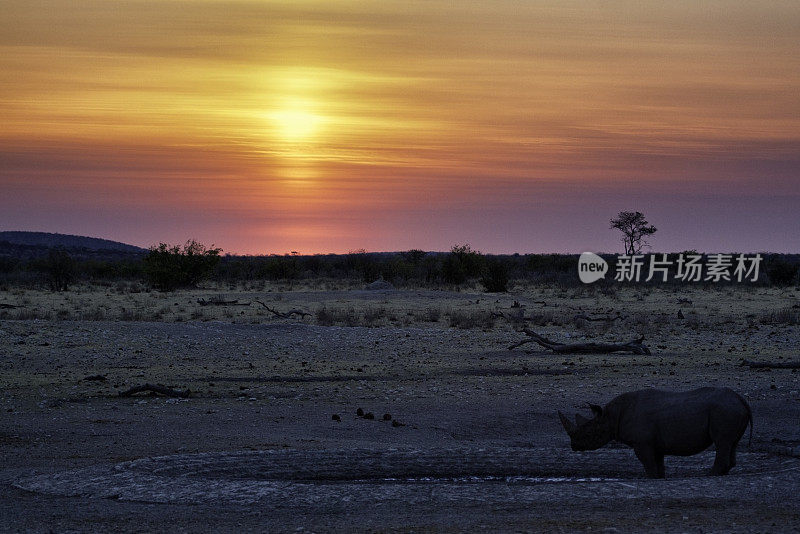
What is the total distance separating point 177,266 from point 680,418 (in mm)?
51784

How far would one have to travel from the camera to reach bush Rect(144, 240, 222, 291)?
2291 inches

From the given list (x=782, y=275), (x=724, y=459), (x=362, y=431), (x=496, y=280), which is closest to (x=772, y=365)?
(x=362, y=431)

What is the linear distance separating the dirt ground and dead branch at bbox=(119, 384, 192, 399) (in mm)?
253

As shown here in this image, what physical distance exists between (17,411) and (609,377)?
37.5 feet

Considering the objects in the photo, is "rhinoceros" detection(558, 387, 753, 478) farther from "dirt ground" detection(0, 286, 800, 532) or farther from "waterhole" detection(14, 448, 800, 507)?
→ "dirt ground" detection(0, 286, 800, 532)

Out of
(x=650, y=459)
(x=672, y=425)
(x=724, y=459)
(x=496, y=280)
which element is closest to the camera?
(x=724, y=459)

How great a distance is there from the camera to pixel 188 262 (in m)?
60.1

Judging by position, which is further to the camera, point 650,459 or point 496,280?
point 496,280

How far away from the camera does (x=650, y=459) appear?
10.4m

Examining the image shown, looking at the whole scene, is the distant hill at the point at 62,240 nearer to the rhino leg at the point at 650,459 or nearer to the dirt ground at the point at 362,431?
the dirt ground at the point at 362,431

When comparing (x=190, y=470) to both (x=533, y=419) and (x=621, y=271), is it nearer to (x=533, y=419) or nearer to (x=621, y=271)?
(x=533, y=419)

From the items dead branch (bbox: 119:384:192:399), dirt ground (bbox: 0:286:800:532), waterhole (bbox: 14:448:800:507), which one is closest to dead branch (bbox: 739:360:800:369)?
dirt ground (bbox: 0:286:800:532)

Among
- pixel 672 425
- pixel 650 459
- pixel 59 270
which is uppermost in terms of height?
pixel 59 270

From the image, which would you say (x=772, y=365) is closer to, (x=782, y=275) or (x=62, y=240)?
(x=782, y=275)
